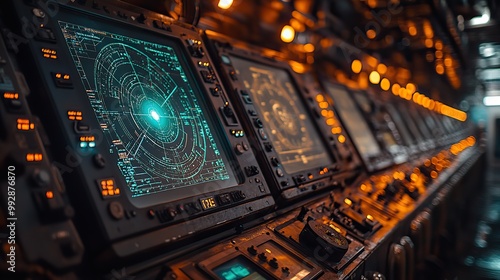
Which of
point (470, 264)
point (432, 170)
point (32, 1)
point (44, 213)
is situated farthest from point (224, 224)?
point (470, 264)

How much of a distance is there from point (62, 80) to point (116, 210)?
465 mm

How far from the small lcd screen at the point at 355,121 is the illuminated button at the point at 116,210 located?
8.56 ft

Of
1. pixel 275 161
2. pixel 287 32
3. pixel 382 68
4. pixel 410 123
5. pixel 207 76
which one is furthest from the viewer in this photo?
pixel 382 68

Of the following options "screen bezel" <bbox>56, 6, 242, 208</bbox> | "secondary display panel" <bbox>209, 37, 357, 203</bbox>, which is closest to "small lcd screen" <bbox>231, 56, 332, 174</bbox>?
"secondary display panel" <bbox>209, 37, 357, 203</bbox>

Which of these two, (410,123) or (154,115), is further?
(410,123)

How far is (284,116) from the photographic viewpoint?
2.63 metres

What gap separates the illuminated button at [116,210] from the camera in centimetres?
122

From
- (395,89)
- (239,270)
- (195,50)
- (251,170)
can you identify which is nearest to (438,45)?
(395,89)

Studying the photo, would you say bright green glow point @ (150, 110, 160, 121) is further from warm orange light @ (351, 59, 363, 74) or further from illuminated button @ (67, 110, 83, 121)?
warm orange light @ (351, 59, 363, 74)

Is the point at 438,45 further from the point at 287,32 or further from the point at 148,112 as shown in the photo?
the point at 148,112

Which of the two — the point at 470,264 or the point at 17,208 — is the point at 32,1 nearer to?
the point at 17,208

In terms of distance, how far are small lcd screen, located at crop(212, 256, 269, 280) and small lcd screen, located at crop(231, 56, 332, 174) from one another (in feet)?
2.80

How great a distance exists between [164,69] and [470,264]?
4993mm

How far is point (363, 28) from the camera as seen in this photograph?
5863mm
